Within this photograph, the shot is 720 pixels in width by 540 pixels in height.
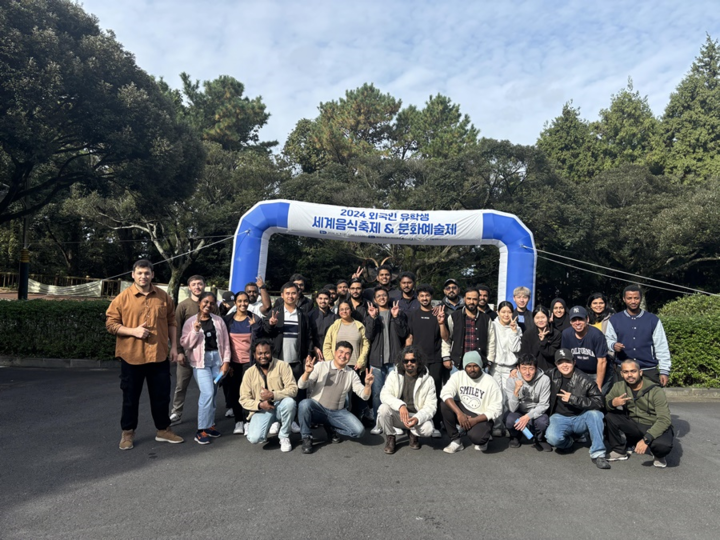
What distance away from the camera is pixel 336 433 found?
537cm

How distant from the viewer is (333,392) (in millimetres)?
5367

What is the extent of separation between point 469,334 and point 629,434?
187 cm

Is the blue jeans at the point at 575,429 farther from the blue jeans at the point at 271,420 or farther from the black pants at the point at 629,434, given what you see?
the blue jeans at the point at 271,420

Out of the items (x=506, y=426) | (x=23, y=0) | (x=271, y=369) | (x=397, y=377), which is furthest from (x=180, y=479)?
(x=23, y=0)

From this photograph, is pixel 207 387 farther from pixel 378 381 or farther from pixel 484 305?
pixel 484 305

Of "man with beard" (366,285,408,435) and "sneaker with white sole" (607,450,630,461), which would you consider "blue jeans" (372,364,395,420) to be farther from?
"sneaker with white sole" (607,450,630,461)

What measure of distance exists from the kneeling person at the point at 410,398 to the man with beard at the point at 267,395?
0.95 m

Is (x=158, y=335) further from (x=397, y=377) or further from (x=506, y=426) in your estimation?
(x=506, y=426)

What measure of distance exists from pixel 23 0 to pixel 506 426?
13456 millimetres

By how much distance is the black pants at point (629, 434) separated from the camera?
472 centimetres

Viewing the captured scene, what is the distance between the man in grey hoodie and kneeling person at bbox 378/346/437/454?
2.80 feet

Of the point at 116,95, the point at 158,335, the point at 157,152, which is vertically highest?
the point at 116,95

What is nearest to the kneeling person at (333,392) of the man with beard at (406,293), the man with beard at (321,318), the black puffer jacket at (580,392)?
the man with beard at (321,318)

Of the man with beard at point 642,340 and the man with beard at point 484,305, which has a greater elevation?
the man with beard at point 484,305
